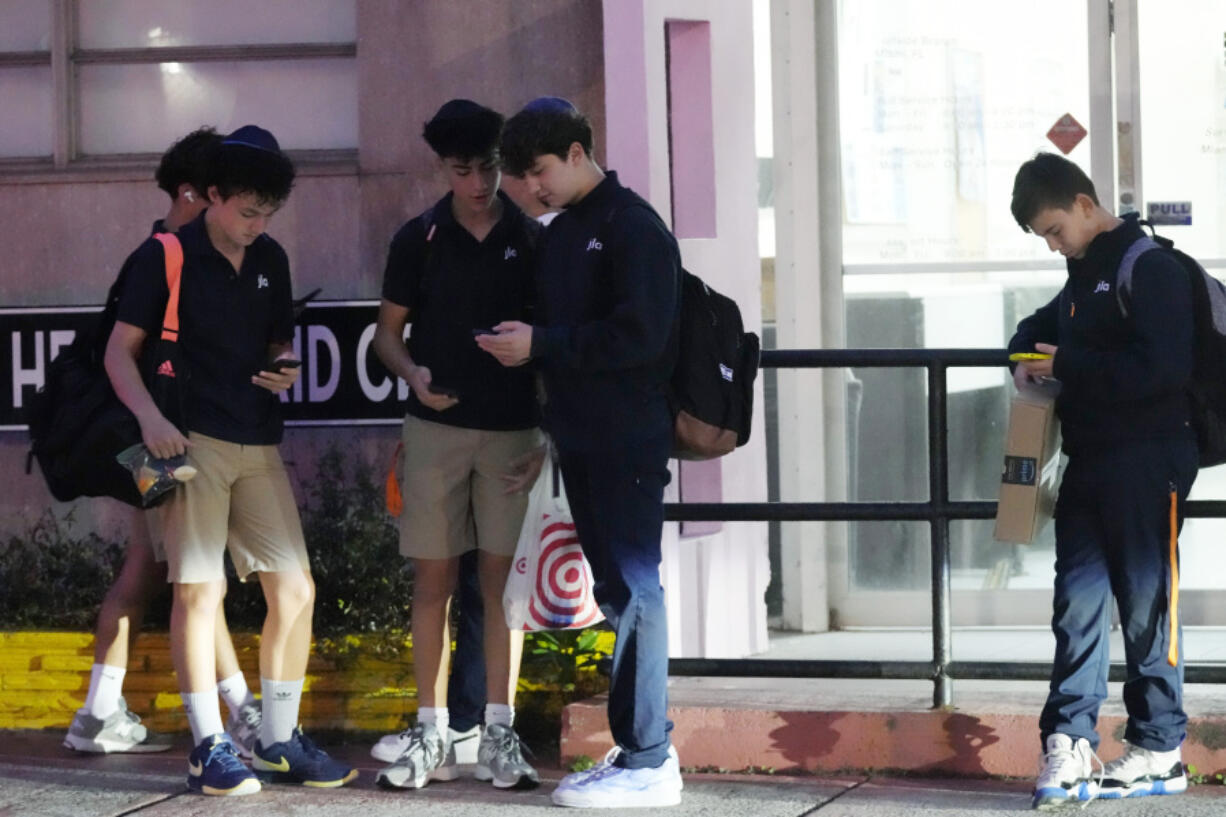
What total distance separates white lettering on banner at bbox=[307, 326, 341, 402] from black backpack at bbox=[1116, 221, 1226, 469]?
123 inches

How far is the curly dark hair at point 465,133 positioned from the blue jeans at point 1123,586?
1.81 meters

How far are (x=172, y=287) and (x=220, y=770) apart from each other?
1356 mm

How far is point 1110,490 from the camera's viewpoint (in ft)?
16.5

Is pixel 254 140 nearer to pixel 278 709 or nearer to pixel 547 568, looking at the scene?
pixel 547 568

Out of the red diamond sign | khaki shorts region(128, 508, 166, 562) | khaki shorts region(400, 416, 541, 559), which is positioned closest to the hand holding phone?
khaki shorts region(400, 416, 541, 559)

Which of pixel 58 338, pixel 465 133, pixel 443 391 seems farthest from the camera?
pixel 58 338

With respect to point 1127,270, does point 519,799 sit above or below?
below

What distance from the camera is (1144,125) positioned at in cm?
728

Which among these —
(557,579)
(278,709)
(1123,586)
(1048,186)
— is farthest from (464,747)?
(1048,186)

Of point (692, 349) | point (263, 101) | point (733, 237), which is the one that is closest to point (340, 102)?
point (263, 101)

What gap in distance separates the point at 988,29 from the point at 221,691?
3.78 m

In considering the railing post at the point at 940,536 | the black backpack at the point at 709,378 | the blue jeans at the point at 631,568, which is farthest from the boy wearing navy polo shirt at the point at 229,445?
the railing post at the point at 940,536

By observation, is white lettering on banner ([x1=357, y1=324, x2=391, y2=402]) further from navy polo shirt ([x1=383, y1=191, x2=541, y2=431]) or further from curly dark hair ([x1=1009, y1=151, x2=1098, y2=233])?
curly dark hair ([x1=1009, y1=151, x2=1098, y2=233])

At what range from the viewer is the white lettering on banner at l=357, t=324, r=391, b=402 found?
7047 mm
